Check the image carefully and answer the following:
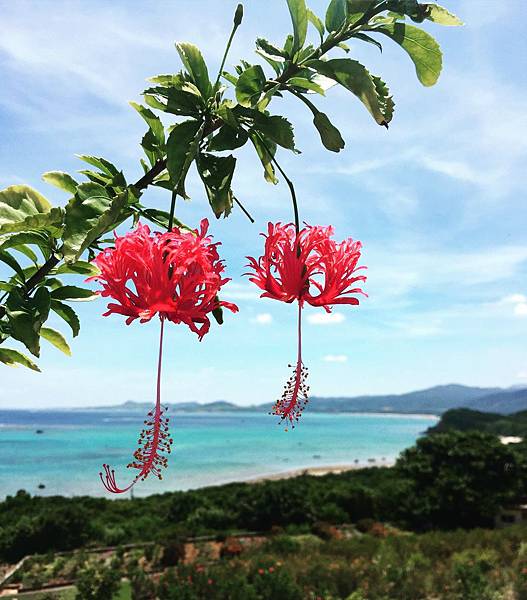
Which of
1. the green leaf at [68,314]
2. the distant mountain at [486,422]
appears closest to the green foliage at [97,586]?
the green leaf at [68,314]

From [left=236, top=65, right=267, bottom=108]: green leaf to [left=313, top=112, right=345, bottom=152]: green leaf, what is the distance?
10 centimetres

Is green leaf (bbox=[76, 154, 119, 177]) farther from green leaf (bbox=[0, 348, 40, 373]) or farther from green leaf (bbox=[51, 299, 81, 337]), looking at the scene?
green leaf (bbox=[0, 348, 40, 373])

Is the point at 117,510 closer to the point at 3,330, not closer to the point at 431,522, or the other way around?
the point at 431,522

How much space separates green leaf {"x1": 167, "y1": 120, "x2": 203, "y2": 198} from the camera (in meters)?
0.76

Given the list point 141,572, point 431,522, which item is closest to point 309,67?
point 141,572

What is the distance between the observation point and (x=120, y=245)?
2.15 ft

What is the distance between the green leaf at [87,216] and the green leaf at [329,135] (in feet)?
1.03

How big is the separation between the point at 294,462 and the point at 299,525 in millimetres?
38917

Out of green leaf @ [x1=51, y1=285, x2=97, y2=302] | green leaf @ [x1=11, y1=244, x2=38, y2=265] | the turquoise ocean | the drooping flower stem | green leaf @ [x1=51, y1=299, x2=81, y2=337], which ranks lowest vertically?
the turquoise ocean

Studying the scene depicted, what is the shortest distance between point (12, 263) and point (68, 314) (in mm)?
128

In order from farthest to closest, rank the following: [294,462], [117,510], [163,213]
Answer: [294,462], [117,510], [163,213]

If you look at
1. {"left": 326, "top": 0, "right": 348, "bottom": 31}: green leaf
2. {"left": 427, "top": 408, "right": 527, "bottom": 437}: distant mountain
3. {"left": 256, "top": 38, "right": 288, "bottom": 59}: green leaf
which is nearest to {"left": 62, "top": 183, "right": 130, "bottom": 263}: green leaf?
{"left": 256, "top": 38, "right": 288, "bottom": 59}: green leaf

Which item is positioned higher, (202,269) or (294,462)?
(202,269)

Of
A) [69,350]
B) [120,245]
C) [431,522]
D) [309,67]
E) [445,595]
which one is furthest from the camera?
[431,522]
